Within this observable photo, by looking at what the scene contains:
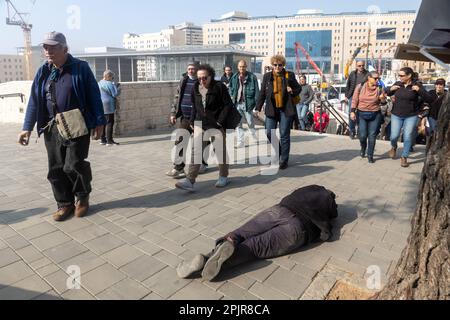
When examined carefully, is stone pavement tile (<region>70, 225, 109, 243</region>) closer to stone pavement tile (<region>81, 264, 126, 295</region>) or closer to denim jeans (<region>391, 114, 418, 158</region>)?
stone pavement tile (<region>81, 264, 126, 295</region>)

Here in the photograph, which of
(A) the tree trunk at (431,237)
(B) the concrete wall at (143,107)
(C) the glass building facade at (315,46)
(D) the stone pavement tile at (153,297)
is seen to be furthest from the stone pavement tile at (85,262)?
(C) the glass building facade at (315,46)

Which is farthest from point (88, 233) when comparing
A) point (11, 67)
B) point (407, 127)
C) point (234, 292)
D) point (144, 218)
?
point (11, 67)

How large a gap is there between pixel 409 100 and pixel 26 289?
6.67 meters

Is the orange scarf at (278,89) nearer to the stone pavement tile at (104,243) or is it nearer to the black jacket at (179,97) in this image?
the black jacket at (179,97)

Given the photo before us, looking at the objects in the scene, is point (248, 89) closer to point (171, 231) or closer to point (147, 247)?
point (171, 231)

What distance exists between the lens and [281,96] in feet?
20.2

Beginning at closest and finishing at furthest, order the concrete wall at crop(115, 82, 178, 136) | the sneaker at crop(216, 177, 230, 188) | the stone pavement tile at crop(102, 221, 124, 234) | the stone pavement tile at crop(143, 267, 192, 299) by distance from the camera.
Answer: the stone pavement tile at crop(143, 267, 192, 299) < the stone pavement tile at crop(102, 221, 124, 234) < the sneaker at crop(216, 177, 230, 188) < the concrete wall at crop(115, 82, 178, 136)

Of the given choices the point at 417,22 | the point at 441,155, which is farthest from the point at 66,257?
the point at 417,22

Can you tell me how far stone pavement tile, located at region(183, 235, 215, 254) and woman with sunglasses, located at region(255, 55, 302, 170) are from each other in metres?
3.22

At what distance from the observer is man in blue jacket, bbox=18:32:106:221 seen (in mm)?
3809

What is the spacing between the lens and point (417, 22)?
9.00ft

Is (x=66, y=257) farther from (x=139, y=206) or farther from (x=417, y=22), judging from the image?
(x=417, y=22)

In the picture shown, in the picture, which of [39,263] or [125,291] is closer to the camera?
[125,291]

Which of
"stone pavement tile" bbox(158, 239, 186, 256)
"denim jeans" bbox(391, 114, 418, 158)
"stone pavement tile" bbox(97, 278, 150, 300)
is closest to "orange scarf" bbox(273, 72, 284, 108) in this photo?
"denim jeans" bbox(391, 114, 418, 158)
